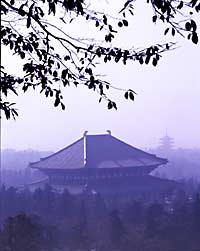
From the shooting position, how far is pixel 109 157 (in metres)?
31.1

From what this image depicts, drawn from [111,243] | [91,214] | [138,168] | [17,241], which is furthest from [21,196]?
[138,168]

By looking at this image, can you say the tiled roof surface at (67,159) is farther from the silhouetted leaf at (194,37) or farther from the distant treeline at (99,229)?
the silhouetted leaf at (194,37)

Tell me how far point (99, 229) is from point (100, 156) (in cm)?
1477

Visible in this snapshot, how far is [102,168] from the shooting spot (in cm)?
2920

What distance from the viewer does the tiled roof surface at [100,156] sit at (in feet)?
98.2

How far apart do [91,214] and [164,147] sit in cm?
9825

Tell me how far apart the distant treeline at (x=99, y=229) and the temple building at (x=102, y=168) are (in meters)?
9.08

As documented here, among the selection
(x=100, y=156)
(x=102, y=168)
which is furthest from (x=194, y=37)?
(x=100, y=156)

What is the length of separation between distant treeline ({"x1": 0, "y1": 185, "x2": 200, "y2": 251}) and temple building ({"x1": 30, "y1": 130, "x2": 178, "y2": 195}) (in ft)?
29.8

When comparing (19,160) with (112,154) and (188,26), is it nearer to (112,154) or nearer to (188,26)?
(112,154)

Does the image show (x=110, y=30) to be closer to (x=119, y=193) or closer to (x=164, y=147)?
(x=119, y=193)

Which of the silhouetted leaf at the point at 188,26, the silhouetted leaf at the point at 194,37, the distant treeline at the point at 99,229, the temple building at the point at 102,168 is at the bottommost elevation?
the distant treeline at the point at 99,229

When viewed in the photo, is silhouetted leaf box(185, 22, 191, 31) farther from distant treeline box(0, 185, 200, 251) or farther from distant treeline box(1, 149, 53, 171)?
distant treeline box(1, 149, 53, 171)

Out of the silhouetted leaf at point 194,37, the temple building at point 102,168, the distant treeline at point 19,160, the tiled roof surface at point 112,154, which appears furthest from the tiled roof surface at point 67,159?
the distant treeline at point 19,160
